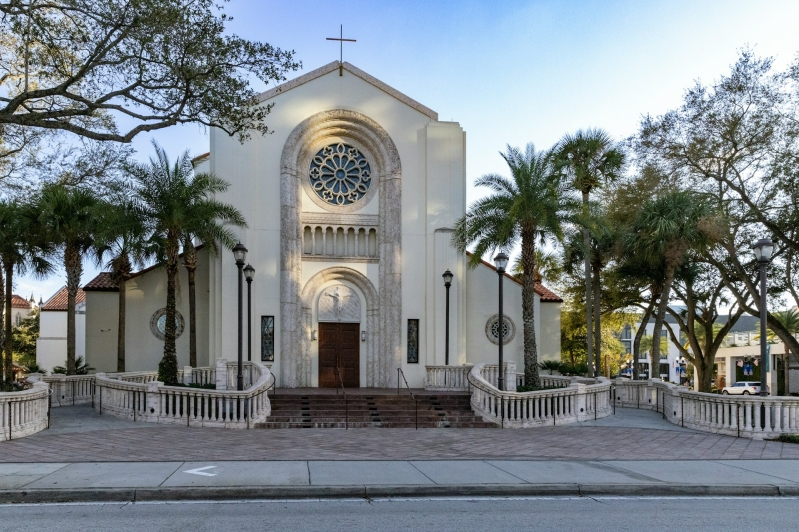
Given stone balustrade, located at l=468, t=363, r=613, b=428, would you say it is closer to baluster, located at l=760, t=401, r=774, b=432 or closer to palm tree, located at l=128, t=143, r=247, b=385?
baluster, located at l=760, t=401, r=774, b=432

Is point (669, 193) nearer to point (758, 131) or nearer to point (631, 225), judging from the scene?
point (631, 225)

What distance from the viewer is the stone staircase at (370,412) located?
1917 cm

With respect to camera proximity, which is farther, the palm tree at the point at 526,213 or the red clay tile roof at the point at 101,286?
the red clay tile roof at the point at 101,286

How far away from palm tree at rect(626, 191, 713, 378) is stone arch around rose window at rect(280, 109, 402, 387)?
9.17m

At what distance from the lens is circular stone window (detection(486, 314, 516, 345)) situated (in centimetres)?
2905

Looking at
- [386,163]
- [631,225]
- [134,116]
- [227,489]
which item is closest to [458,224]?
[386,163]

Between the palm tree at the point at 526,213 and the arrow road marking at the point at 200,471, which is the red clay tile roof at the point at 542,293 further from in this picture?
the arrow road marking at the point at 200,471

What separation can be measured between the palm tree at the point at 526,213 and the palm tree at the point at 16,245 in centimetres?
1489

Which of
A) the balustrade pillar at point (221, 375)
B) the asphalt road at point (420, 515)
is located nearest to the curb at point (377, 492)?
the asphalt road at point (420, 515)

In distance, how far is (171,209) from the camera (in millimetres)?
21828

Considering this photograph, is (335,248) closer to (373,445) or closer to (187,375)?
(187,375)

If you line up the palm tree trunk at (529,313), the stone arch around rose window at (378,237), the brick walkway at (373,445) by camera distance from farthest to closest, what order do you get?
the stone arch around rose window at (378,237)
the palm tree trunk at (529,313)
the brick walkway at (373,445)

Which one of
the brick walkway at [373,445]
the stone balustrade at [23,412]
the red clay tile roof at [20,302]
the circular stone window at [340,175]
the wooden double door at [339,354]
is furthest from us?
the red clay tile roof at [20,302]

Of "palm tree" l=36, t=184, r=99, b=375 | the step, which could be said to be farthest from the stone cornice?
the step
